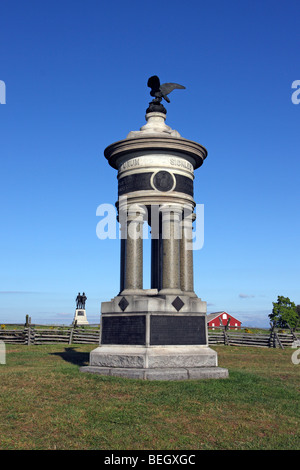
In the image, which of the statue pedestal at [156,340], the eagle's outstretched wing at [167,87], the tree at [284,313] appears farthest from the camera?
the tree at [284,313]

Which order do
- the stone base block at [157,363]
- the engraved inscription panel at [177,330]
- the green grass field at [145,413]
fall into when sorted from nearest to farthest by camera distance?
the green grass field at [145,413], the stone base block at [157,363], the engraved inscription panel at [177,330]

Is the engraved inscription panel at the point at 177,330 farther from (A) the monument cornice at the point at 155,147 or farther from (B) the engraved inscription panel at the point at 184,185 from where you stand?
(A) the monument cornice at the point at 155,147

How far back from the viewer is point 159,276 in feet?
57.2

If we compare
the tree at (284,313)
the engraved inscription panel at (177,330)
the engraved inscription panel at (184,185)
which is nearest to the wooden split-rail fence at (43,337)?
the engraved inscription panel at (177,330)

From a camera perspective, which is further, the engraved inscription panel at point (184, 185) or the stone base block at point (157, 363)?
the engraved inscription panel at point (184, 185)

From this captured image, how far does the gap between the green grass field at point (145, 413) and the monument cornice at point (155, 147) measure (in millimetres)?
7754

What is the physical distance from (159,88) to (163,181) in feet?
13.8

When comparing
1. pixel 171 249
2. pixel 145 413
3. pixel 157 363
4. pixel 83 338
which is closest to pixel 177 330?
pixel 157 363

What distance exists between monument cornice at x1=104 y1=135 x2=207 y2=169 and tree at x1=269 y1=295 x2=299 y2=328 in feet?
168

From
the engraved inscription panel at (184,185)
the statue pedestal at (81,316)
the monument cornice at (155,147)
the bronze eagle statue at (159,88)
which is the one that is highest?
the bronze eagle statue at (159,88)

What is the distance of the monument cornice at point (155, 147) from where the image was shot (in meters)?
15.1
